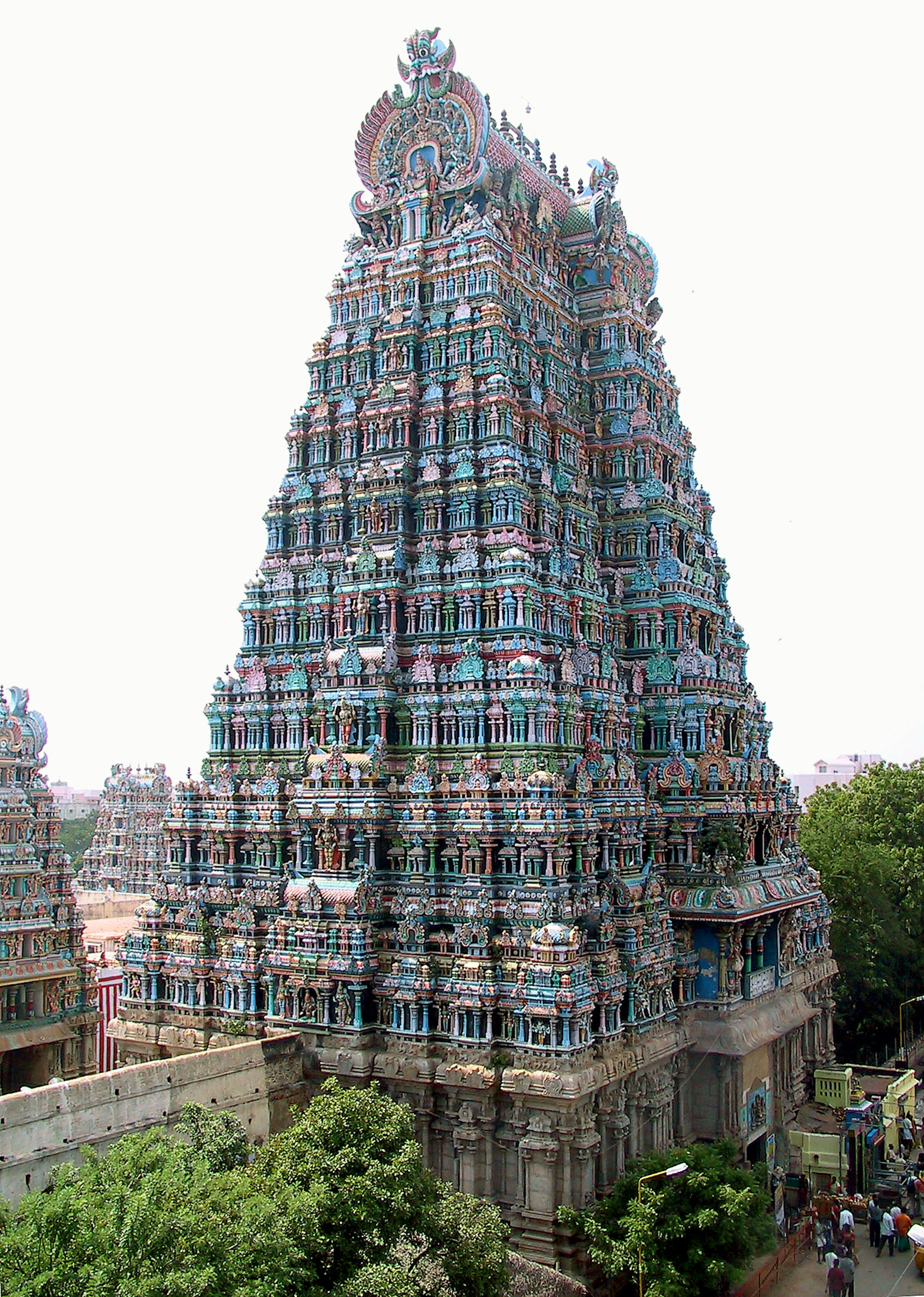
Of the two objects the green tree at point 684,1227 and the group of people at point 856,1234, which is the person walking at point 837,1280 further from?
the green tree at point 684,1227

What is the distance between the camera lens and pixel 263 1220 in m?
Answer: 16.7

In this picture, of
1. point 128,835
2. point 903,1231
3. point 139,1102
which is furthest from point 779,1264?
point 128,835

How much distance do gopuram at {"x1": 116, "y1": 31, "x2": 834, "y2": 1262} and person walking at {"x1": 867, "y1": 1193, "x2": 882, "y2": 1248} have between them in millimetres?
3804

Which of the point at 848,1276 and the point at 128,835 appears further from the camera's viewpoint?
the point at 128,835

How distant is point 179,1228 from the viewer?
51.4 ft

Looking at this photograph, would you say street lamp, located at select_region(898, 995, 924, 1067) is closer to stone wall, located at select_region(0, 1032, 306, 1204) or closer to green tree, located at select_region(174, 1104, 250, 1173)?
stone wall, located at select_region(0, 1032, 306, 1204)

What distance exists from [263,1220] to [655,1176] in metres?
8.92

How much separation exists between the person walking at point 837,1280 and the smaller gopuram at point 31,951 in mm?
19597

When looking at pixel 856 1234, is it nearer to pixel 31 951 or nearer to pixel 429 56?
pixel 31 951

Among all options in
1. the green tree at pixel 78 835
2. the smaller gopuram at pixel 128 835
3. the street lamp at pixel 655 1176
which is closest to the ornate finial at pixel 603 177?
the street lamp at pixel 655 1176

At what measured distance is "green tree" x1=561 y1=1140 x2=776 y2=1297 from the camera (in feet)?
73.2

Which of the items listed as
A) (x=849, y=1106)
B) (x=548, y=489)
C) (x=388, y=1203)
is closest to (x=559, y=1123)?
(x=388, y=1203)

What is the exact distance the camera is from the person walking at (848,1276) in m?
24.5

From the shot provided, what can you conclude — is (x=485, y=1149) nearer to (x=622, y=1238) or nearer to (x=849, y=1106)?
(x=622, y=1238)
